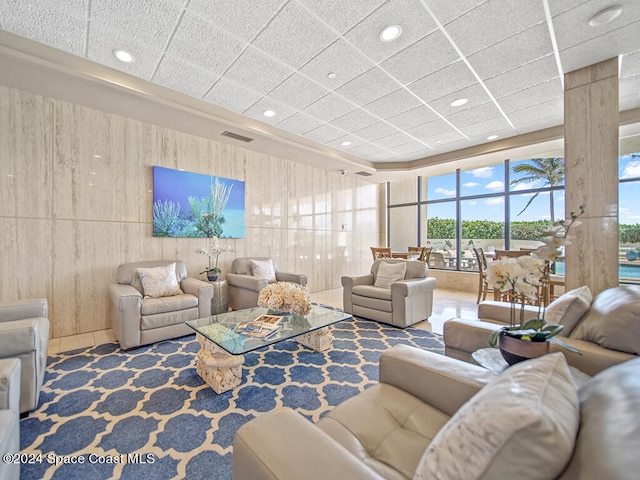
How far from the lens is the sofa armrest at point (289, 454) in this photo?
664 millimetres

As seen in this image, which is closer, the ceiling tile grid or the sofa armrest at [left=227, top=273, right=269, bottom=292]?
the ceiling tile grid

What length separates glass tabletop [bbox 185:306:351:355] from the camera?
2011 millimetres

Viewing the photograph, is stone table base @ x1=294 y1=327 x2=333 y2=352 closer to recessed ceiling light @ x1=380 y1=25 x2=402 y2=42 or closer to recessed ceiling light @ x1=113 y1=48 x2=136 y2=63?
recessed ceiling light @ x1=380 y1=25 x2=402 y2=42

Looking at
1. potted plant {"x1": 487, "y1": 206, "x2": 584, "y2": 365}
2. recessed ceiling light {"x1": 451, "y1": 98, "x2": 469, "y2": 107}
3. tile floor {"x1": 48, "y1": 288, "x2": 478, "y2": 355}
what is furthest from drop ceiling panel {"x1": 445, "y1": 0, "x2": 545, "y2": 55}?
tile floor {"x1": 48, "y1": 288, "x2": 478, "y2": 355}

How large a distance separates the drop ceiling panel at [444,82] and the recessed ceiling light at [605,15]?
0.94 m

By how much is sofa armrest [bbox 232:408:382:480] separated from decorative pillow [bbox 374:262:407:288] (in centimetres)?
321

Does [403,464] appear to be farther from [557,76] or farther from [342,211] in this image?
[342,211]

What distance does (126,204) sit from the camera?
356 cm

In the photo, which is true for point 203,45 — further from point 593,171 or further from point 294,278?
point 593,171

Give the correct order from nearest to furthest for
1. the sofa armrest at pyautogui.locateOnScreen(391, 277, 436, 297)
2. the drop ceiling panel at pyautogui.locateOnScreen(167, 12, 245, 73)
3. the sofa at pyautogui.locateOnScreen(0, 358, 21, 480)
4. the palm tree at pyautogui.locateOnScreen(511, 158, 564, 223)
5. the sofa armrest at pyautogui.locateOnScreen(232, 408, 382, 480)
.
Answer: the sofa armrest at pyautogui.locateOnScreen(232, 408, 382, 480), the sofa at pyautogui.locateOnScreen(0, 358, 21, 480), the drop ceiling panel at pyautogui.locateOnScreen(167, 12, 245, 73), the sofa armrest at pyautogui.locateOnScreen(391, 277, 436, 297), the palm tree at pyautogui.locateOnScreen(511, 158, 564, 223)

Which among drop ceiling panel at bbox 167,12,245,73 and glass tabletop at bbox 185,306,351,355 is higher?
drop ceiling panel at bbox 167,12,245,73

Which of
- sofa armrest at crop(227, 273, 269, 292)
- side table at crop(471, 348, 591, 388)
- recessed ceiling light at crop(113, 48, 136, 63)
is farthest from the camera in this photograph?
sofa armrest at crop(227, 273, 269, 292)

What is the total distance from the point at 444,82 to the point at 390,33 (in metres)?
1.09

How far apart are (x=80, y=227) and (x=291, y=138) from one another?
Answer: 318 cm
